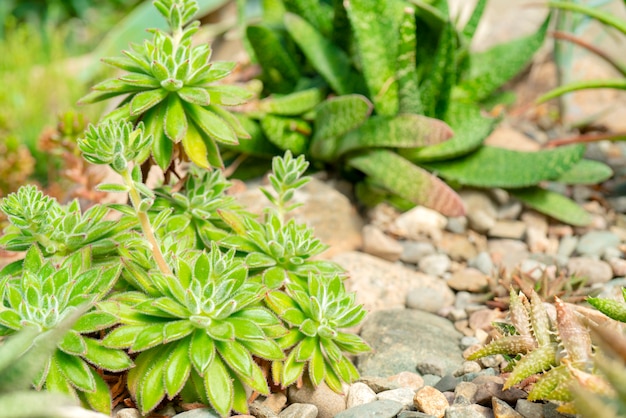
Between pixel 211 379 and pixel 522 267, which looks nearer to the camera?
pixel 211 379

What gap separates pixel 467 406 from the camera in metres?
1.58

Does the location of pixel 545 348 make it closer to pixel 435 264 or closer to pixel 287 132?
pixel 435 264

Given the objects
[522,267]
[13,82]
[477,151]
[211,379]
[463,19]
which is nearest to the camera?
[211,379]

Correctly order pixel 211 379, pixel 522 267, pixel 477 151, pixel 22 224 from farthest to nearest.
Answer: pixel 477 151 → pixel 522 267 → pixel 22 224 → pixel 211 379

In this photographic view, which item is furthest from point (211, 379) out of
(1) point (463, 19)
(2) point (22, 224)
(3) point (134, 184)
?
(1) point (463, 19)

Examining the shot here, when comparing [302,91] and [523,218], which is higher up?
[302,91]

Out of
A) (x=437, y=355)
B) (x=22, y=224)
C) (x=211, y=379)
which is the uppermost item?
(x=22, y=224)

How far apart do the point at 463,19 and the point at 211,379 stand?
3.23 meters

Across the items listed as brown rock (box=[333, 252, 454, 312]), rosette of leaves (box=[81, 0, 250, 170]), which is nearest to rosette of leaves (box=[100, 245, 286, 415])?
rosette of leaves (box=[81, 0, 250, 170])

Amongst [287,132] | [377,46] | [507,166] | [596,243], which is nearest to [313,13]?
[377,46]

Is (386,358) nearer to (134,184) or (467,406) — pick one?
(467,406)

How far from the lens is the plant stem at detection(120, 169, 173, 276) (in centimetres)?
153

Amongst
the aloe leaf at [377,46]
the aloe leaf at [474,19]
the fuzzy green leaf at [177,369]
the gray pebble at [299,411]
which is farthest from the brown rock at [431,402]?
the aloe leaf at [474,19]

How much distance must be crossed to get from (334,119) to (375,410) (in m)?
1.30
